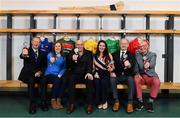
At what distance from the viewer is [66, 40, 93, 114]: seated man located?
4.14 metres

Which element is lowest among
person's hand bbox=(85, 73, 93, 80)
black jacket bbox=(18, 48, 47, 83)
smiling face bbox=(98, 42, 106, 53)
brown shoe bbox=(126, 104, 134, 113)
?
brown shoe bbox=(126, 104, 134, 113)

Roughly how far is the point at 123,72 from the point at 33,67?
50.0 inches

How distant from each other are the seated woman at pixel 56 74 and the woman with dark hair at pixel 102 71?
469mm

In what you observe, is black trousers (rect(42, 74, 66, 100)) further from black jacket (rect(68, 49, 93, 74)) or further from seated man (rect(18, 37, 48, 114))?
black jacket (rect(68, 49, 93, 74))

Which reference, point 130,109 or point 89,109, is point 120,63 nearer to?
point 130,109

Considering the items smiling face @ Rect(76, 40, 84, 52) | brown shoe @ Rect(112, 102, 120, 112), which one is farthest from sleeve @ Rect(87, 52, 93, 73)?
brown shoe @ Rect(112, 102, 120, 112)

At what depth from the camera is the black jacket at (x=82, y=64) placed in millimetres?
4371

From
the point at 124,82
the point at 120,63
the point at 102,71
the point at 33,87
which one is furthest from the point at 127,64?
the point at 33,87

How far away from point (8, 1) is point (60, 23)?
918 millimetres

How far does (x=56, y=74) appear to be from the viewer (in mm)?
4383

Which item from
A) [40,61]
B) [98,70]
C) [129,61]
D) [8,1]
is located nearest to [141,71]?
[129,61]

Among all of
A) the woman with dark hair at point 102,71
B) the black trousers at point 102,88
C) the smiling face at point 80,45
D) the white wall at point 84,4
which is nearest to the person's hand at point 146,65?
the woman with dark hair at point 102,71

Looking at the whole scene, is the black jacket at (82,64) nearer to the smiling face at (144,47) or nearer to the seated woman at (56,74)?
the seated woman at (56,74)

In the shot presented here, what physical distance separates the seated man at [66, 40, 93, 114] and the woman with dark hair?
0.08m
